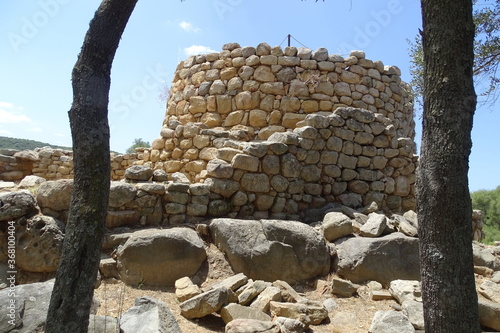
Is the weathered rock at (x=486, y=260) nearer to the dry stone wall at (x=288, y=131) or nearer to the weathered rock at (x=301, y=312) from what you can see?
the dry stone wall at (x=288, y=131)

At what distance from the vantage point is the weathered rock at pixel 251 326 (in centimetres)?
319

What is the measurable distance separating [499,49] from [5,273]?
7.90 m

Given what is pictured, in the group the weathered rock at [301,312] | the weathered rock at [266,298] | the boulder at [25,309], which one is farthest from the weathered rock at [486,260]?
the boulder at [25,309]

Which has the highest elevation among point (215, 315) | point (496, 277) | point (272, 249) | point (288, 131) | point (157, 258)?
point (288, 131)

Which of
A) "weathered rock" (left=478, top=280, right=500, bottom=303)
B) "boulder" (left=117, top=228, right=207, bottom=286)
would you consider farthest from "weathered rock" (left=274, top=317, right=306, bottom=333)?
"weathered rock" (left=478, top=280, right=500, bottom=303)

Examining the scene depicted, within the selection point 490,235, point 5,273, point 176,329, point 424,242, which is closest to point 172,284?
point 176,329

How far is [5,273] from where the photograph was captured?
401cm

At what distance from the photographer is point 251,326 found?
3225mm

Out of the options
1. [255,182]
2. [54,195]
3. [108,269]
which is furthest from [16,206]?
[255,182]

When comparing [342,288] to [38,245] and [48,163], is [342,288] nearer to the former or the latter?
[38,245]

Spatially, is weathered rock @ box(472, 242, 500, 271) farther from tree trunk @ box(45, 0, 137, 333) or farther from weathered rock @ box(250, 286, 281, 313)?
tree trunk @ box(45, 0, 137, 333)

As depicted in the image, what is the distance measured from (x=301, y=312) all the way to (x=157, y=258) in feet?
6.07

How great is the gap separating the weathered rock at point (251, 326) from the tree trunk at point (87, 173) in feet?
4.35

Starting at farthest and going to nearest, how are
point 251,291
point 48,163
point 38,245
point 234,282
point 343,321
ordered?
point 48,163, point 38,245, point 234,282, point 251,291, point 343,321
